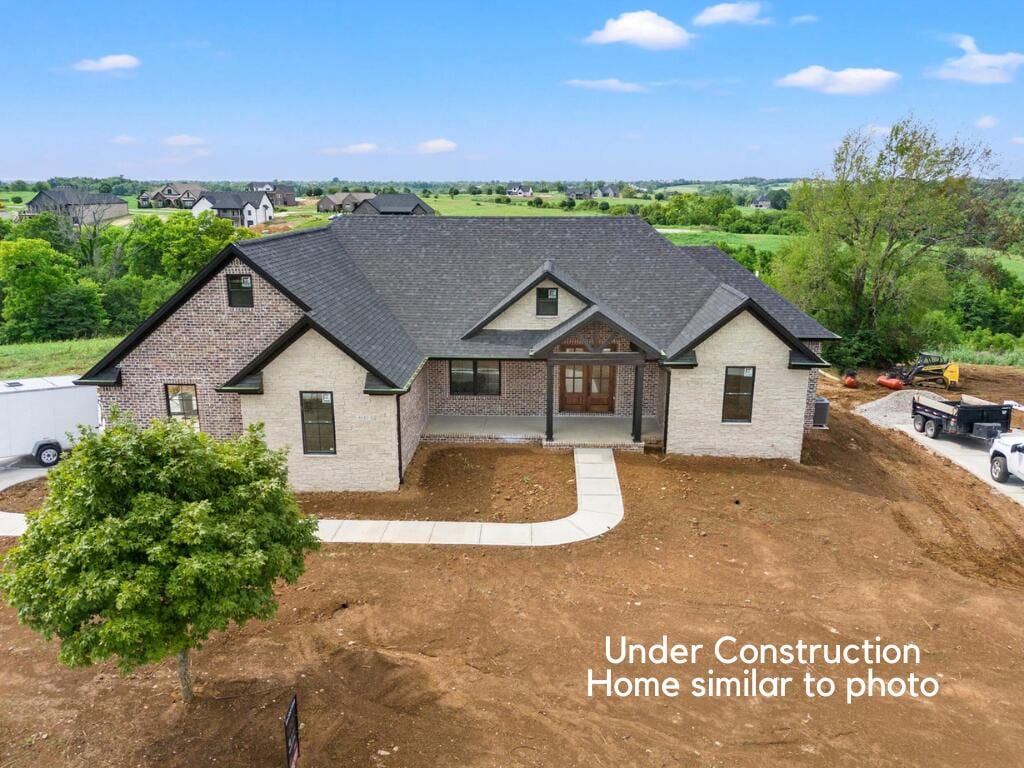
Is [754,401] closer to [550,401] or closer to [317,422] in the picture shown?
[550,401]

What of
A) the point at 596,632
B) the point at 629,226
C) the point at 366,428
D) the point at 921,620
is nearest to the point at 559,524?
the point at 596,632

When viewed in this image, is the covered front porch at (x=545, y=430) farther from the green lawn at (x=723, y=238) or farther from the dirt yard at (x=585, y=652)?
the green lawn at (x=723, y=238)

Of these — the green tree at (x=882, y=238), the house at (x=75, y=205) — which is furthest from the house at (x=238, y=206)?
the green tree at (x=882, y=238)

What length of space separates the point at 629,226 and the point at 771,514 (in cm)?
1280

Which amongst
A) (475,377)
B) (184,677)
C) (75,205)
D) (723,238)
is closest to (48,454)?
(475,377)

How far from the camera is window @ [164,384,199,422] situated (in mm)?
19703

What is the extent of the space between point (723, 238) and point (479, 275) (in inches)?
3572

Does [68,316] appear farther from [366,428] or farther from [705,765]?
[705,765]

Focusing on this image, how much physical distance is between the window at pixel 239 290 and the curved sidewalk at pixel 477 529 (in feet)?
22.0

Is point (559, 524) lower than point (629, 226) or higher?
lower

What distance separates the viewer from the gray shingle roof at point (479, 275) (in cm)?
2166

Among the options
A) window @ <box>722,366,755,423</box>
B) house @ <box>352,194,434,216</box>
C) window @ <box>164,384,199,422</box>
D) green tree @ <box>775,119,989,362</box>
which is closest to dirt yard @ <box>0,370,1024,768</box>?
window @ <box>722,366,755,423</box>

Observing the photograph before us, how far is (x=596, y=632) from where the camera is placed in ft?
40.7

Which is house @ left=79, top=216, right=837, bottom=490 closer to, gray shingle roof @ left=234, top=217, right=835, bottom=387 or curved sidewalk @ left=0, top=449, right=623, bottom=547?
gray shingle roof @ left=234, top=217, right=835, bottom=387
